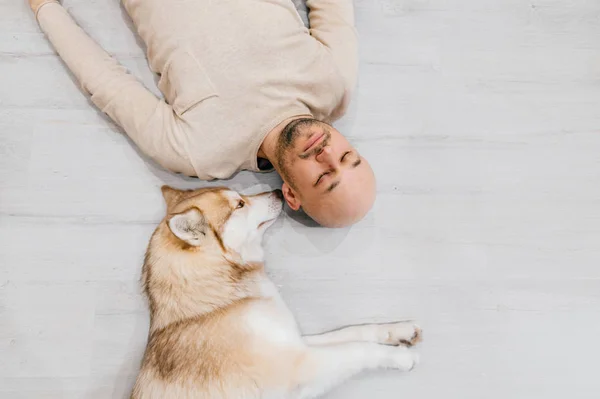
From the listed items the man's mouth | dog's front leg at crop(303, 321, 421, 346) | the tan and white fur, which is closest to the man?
the man's mouth

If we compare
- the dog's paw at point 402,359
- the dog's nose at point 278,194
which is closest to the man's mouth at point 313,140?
the dog's nose at point 278,194

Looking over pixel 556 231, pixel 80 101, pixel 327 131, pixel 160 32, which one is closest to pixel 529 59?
pixel 556 231

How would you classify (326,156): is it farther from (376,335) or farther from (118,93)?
(118,93)

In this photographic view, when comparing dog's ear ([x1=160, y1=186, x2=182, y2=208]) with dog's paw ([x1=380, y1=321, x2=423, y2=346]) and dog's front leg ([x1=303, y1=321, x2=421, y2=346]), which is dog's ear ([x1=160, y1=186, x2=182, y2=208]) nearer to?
dog's front leg ([x1=303, y1=321, x2=421, y2=346])

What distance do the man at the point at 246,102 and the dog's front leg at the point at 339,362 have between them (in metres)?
0.39

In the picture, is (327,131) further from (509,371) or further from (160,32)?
(509,371)

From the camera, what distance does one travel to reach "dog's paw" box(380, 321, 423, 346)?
1600mm

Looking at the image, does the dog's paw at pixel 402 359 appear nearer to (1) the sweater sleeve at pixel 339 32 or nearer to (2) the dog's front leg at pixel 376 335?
(2) the dog's front leg at pixel 376 335

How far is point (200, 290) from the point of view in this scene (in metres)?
1.40

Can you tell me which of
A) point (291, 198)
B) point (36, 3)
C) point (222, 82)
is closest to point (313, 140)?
point (291, 198)

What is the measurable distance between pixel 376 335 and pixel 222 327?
530 mm

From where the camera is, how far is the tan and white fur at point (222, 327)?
1.32 metres

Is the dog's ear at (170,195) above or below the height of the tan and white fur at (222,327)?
above

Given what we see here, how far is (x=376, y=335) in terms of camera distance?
1593 millimetres
